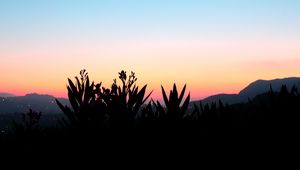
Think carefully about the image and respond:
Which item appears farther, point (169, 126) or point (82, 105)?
point (82, 105)

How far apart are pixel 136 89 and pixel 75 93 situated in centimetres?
106

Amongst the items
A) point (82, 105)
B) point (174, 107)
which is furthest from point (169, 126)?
point (82, 105)

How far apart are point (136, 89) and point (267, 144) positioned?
349 cm

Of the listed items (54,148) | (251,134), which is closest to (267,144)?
(251,134)

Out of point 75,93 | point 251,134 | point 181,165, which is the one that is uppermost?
point 75,93

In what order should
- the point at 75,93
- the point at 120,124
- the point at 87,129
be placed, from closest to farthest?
the point at 120,124, the point at 87,129, the point at 75,93

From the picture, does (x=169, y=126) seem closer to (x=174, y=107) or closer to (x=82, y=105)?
(x=174, y=107)

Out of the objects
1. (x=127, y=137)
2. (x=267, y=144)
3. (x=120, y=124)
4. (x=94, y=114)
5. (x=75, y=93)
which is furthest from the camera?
(x=75, y=93)

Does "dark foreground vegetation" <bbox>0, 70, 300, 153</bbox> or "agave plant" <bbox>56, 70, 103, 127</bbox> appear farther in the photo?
"agave plant" <bbox>56, 70, 103, 127</bbox>

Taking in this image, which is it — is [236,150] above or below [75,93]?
below

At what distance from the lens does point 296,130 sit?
12.1ft

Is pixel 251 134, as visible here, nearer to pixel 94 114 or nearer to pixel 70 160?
pixel 70 160

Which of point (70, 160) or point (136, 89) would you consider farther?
point (136, 89)

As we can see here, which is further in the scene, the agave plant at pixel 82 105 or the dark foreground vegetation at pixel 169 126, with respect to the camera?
the agave plant at pixel 82 105
